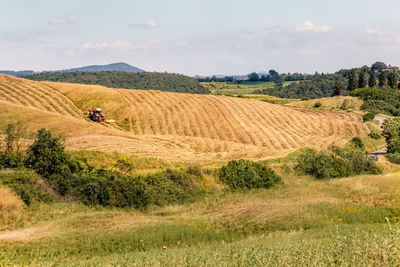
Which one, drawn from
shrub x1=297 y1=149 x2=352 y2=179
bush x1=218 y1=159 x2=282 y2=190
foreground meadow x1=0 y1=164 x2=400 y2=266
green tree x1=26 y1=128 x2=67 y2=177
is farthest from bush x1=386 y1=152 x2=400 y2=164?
green tree x1=26 y1=128 x2=67 y2=177

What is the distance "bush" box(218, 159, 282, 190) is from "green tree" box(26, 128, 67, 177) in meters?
11.3

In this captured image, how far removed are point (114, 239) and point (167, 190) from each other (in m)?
8.99

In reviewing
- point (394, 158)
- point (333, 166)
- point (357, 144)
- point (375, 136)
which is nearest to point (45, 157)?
point (333, 166)

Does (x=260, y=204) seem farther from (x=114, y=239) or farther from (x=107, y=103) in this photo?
(x=107, y=103)

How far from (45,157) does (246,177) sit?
45.3ft

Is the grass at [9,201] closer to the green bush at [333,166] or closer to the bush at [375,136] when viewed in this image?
the green bush at [333,166]

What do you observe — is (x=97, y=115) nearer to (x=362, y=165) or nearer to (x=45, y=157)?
(x=45, y=157)

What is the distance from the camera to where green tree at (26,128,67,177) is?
72.2ft

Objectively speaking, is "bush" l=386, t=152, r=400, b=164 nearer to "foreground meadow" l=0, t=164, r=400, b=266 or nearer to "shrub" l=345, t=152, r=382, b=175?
"shrub" l=345, t=152, r=382, b=175

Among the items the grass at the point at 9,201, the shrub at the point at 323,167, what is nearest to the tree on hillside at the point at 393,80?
the shrub at the point at 323,167

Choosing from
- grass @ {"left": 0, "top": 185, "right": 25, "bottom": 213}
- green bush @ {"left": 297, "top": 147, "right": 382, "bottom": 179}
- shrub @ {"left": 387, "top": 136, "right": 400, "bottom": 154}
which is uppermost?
grass @ {"left": 0, "top": 185, "right": 25, "bottom": 213}

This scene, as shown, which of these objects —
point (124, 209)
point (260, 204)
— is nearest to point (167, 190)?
point (124, 209)

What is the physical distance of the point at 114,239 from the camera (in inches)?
518

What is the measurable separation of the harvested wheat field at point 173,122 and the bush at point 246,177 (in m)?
10.8
